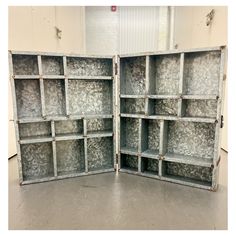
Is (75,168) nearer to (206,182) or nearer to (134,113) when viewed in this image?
(134,113)

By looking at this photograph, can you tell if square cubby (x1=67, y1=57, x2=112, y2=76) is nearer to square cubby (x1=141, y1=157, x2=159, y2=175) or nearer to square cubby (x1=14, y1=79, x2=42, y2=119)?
square cubby (x1=14, y1=79, x2=42, y2=119)

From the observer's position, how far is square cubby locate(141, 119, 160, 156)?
2357mm

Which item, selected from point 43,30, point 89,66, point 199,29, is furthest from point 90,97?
point 199,29

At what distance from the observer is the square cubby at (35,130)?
2238 mm

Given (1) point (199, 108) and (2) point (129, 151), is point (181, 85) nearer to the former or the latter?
(1) point (199, 108)

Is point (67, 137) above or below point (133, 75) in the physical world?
below

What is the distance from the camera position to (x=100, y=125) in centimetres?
257

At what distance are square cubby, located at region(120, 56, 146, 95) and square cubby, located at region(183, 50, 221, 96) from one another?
1.71 ft

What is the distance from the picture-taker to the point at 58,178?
2273 mm

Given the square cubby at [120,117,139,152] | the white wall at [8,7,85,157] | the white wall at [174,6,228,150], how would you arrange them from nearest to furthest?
the square cubby at [120,117,139,152]
the white wall at [8,7,85,157]
the white wall at [174,6,228,150]

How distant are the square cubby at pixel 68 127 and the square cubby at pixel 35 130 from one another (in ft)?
0.35

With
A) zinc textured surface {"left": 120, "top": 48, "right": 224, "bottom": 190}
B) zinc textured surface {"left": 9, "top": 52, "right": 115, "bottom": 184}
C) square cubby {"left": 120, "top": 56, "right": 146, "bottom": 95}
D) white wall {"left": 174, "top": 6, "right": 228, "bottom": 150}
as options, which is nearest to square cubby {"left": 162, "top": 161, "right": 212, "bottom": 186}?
zinc textured surface {"left": 120, "top": 48, "right": 224, "bottom": 190}

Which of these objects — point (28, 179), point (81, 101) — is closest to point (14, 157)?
point (28, 179)

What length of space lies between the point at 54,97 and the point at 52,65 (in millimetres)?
373
